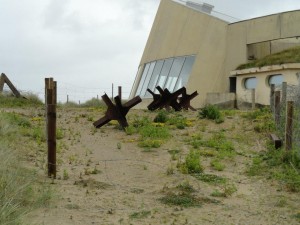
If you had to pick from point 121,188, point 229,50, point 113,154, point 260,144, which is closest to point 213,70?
point 229,50

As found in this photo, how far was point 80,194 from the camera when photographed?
661cm

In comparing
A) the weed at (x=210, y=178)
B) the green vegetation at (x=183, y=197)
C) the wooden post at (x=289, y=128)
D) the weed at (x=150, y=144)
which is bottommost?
the green vegetation at (x=183, y=197)

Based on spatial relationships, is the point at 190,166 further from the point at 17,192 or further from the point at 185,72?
the point at 185,72

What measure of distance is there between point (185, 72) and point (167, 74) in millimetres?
1869

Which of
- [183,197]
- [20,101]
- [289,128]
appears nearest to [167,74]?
[20,101]

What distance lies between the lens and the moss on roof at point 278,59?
22.3 m

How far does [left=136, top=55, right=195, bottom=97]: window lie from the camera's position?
2730cm

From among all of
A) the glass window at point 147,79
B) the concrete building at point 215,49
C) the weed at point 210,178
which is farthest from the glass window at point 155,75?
the weed at point 210,178

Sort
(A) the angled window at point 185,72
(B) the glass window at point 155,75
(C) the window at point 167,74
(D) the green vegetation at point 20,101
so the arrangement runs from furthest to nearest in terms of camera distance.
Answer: (B) the glass window at point 155,75 → (C) the window at point 167,74 → (A) the angled window at point 185,72 → (D) the green vegetation at point 20,101

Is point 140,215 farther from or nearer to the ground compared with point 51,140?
nearer to the ground

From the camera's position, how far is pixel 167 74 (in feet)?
94.9

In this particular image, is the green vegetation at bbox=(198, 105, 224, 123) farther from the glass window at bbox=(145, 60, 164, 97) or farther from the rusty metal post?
the glass window at bbox=(145, 60, 164, 97)

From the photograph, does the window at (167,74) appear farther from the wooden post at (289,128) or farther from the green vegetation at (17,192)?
the green vegetation at (17,192)

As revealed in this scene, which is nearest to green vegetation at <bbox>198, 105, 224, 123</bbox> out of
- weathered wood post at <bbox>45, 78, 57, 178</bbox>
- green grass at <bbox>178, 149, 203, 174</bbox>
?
green grass at <bbox>178, 149, 203, 174</bbox>
